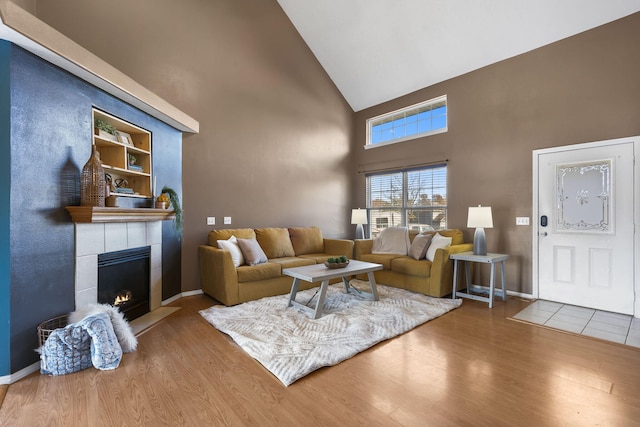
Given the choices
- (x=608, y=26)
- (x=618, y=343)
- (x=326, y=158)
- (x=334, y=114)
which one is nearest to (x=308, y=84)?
(x=334, y=114)

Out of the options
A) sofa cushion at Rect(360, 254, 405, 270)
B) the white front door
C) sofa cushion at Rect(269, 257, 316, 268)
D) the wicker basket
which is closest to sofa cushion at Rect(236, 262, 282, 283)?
sofa cushion at Rect(269, 257, 316, 268)

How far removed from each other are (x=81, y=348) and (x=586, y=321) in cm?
472

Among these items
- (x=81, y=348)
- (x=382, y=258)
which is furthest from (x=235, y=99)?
(x=81, y=348)

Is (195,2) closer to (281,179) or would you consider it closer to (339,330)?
(281,179)

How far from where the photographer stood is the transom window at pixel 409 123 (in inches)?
201

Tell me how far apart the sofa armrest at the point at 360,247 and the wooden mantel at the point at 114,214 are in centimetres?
280

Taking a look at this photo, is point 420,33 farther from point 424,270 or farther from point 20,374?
point 20,374

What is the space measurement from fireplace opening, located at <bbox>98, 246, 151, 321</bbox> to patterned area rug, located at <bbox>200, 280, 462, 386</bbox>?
724mm

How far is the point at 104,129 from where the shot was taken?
2.85 m

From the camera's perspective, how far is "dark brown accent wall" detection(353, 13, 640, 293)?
3.44m

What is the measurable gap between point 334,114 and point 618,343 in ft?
17.3

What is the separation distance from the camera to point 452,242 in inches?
172

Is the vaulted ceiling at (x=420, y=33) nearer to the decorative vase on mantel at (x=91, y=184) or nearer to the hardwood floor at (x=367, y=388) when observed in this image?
the hardwood floor at (x=367, y=388)

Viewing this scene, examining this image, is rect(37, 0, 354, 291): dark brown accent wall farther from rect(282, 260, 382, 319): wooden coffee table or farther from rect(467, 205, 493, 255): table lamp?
rect(467, 205, 493, 255): table lamp
